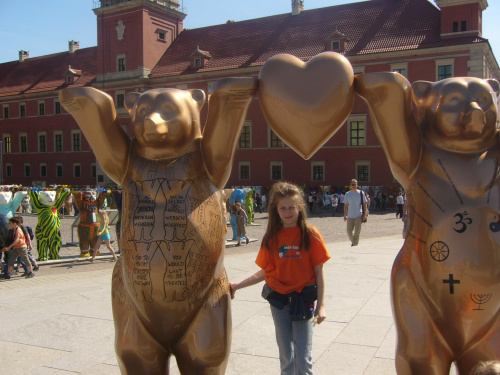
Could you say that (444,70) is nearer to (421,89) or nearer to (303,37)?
(303,37)

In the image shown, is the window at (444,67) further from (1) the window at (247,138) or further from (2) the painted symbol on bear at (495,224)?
(2) the painted symbol on bear at (495,224)

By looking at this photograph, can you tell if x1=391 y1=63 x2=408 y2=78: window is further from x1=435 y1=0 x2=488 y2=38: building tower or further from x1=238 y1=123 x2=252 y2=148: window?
x1=238 y1=123 x2=252 y2=148: window

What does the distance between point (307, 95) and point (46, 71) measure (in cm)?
4477

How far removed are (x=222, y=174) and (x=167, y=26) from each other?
3555 cm

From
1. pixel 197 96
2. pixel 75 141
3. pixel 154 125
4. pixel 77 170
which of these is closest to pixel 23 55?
pixel 75 141

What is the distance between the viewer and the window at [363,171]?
26891 millimetres

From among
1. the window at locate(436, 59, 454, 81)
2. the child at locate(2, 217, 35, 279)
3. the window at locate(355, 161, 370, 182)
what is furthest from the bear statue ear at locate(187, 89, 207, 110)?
the window at locate(355, 161, 370, 182)

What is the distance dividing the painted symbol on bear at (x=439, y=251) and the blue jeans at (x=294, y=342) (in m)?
0.82

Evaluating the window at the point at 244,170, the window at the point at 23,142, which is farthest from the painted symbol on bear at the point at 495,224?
the window at the point at 23,142

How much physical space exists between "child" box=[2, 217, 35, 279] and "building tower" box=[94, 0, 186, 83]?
88.7 ft

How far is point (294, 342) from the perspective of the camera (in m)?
2.73

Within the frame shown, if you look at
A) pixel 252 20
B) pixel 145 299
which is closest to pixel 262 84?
pixel 145 299

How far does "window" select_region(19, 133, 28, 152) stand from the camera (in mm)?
40594

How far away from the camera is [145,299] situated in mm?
2414
